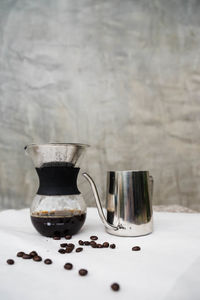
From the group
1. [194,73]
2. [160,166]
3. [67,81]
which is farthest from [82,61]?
[160,166]

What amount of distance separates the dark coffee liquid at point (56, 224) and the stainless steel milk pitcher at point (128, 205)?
0.17 ft

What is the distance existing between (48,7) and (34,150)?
1225mm

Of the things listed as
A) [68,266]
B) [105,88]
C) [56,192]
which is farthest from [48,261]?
[105,88]

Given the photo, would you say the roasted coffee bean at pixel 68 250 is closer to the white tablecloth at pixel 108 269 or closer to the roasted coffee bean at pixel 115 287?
the white tablecloth at pixel 108 269

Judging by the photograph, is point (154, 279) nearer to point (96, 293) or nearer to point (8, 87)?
point (96, 293)

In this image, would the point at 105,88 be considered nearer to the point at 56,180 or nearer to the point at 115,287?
the point at 56,180

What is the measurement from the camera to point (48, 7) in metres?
1.46

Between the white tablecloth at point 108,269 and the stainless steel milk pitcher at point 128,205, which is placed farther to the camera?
the stainless steel milk pitcher at point 128,205

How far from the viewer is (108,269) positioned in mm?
354

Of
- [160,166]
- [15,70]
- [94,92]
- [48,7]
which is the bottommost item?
[160,166]

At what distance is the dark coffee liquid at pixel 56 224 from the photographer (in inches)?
19.5

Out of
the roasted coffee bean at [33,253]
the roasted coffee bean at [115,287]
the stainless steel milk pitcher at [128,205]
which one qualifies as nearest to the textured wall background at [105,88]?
the stainless steel milk pitcher at [128,205]

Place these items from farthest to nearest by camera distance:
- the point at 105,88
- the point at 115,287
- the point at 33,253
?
the point at 105,88
the point at 33,253
the point at 115,287

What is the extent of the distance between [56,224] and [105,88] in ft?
3.42
